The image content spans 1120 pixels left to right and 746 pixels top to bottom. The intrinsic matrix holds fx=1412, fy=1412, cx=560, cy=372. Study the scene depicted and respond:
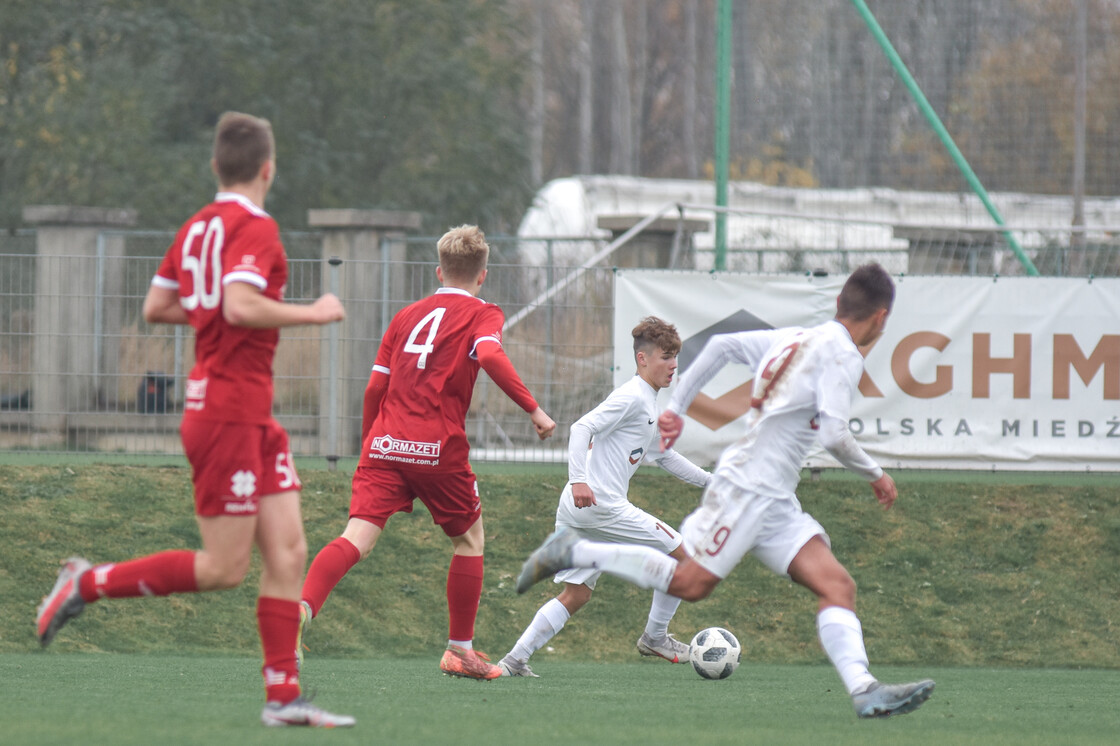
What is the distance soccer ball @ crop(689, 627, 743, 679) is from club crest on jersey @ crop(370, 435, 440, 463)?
1920 mm

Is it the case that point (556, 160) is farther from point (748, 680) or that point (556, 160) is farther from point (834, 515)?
point (748, 680)

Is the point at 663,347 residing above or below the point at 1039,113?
below

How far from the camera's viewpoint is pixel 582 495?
7172 millimetres

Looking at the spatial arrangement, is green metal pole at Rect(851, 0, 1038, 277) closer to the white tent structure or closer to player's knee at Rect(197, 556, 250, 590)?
the white tent structure

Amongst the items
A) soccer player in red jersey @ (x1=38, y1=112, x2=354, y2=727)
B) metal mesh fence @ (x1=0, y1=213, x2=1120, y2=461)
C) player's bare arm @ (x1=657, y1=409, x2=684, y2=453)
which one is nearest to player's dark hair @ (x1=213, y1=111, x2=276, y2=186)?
soccer player in red jersey @ (x1=38, y1=112, x2=354, y2=727)

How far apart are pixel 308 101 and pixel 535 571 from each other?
22040 mm

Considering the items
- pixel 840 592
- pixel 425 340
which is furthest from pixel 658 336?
pixel 840 592

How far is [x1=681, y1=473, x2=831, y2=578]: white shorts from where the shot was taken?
556 centimetres

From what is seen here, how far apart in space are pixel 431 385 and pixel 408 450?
1.08 feet

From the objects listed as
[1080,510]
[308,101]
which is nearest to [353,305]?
[1080,510]

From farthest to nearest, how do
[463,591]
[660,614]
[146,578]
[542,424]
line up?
[660,614] < [463,591] < [542,424] < [146,578]

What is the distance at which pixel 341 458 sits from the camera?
12422 millimetres

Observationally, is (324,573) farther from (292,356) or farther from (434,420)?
(292,356)

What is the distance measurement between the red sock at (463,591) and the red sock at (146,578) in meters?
2.28
